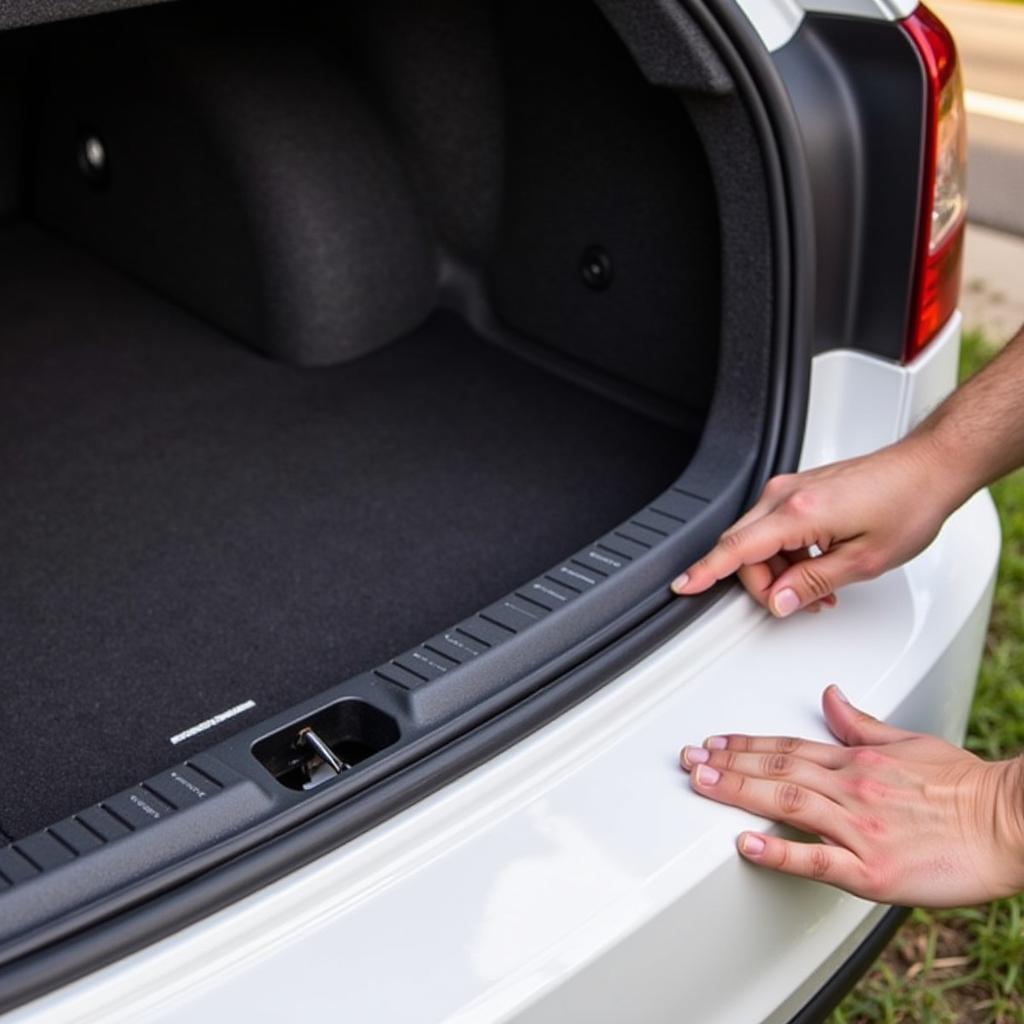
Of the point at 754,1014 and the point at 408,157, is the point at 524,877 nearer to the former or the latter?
the point at 754,1014

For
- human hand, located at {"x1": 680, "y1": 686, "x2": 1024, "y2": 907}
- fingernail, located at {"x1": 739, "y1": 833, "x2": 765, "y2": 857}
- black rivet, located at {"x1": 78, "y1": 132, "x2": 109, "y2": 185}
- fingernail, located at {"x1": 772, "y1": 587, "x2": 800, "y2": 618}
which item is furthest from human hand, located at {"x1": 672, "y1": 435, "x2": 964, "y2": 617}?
black rivet, located at {"x1": 78, "y1": 132, "x2": 109, "y2": 185}

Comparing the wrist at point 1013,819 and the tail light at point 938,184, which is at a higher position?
the tail light at point 938,184

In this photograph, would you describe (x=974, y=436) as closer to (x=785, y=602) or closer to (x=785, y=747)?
(x=785, y=602)

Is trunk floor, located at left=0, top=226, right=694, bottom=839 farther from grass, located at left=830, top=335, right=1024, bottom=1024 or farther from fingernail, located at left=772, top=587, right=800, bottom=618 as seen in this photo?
grass, located at left=830, top=335, right=1024, bottom=1024

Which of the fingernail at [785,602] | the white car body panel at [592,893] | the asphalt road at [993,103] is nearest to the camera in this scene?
the white car body panel at [592,893]

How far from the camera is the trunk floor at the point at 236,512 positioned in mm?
1320

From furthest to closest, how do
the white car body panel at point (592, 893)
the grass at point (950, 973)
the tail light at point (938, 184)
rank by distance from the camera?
1. the grass at point (950, 973)
2. the tail light at point (938, 184)
3. the white car body panel at point (592, 893)

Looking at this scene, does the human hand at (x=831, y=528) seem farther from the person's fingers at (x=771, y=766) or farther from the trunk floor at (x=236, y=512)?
the trunk floor at (x=236, y=512)

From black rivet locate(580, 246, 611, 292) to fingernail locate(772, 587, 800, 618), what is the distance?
64 cm

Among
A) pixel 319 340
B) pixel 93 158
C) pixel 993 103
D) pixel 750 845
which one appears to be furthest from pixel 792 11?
pixel 993 103

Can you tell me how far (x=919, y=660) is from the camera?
114 cm

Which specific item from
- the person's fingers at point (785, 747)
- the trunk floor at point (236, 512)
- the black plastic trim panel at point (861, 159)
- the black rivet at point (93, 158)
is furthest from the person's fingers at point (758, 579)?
the black rivet at point (93, 158)

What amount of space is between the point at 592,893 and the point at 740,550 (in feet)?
1.08

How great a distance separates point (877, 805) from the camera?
1004 mm
